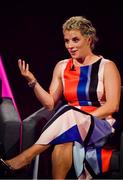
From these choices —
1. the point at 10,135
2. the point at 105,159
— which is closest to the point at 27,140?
the point at 10,135

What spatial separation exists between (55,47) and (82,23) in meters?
1.04

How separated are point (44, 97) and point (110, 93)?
0.46 meters

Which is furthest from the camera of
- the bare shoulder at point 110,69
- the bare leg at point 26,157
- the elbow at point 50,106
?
the elbow at point 50,106

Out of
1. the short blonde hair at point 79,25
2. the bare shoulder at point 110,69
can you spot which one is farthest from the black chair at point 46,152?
the short blonde hair at point 79,25

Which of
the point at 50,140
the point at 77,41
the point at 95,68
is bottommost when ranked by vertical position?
the point at 50,140

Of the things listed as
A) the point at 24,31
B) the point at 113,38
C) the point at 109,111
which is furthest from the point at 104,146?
the point at 24,31

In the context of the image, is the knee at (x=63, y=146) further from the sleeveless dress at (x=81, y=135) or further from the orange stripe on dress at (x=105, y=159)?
the orange stripe on dress at (x=105, y=159)

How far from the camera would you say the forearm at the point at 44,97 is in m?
2.82

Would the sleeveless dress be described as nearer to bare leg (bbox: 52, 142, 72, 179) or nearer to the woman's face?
bare leg (bbox: 52, 142, 72, 179)

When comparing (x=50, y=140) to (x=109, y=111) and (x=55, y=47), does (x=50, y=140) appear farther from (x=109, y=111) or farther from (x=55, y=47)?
(x=55, y=47)

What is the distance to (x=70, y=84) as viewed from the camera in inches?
115

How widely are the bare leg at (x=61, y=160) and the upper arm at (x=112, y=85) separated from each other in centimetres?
44

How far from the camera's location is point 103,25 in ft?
12.2

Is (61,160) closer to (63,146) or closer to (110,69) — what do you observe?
(63,146)
